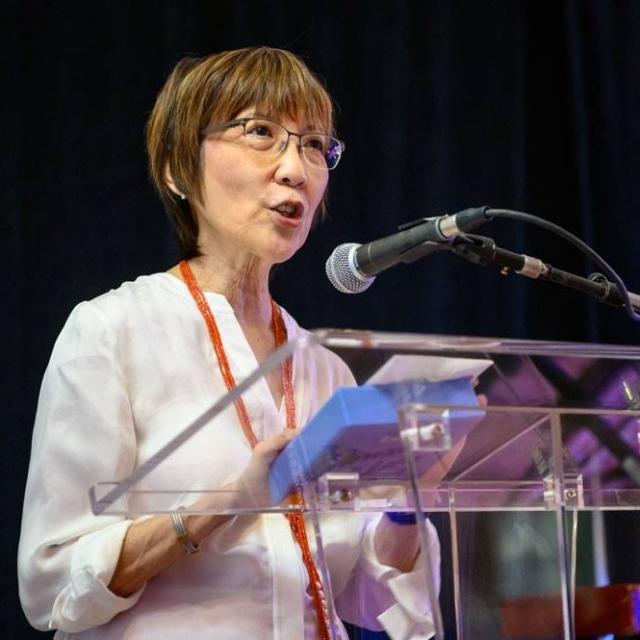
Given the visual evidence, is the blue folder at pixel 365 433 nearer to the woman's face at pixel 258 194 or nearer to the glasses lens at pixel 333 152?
the woman's face at pixel 258 194

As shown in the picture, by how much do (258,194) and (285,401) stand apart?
1.19 ft

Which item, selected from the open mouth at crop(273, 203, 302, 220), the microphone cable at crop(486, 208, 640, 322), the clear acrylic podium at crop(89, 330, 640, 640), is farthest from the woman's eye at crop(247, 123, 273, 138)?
the clear acrylic podium at crop(89, 330, 640, 640)

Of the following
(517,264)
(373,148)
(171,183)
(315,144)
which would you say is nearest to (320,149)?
(315,144)

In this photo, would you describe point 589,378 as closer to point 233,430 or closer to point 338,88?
point 233,430

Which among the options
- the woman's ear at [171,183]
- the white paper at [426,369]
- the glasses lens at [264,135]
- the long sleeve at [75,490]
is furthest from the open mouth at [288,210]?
the white paper at [426,369]

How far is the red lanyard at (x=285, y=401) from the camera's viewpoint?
182 cm

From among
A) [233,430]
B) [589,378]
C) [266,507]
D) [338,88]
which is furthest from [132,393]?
[338,88]

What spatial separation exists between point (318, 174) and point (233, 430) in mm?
583

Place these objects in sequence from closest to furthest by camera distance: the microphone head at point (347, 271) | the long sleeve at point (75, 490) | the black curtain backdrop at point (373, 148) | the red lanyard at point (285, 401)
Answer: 1. the microphone head at point (347, 271)
2. the long sleeve at point (75, 490)
3. the red lanyard at point (285, 401)
4. the black curtain backdrop at point (373, 148)

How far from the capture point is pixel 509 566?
1443mm

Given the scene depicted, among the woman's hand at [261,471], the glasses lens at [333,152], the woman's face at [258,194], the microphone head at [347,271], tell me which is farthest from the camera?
the glasses lens at [333,152]

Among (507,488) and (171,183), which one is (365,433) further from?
A: (171,183)

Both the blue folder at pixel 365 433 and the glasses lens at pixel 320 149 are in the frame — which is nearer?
the blue folder at pixel 365 433

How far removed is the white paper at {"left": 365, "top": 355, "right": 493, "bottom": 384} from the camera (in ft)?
4.15
